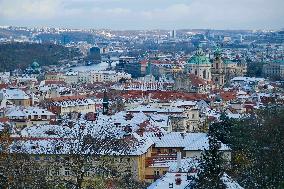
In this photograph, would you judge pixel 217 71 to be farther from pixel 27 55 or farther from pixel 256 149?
pixel 256 149

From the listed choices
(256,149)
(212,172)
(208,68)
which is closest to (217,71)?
(208,68)

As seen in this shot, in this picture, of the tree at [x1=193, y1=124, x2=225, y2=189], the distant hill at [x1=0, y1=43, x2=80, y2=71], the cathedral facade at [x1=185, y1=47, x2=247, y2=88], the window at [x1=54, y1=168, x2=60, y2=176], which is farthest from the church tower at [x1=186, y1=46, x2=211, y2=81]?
the tree at [x1=193, y1=124, x2=225, y2=189]

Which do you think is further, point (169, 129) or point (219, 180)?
point (169, 129)

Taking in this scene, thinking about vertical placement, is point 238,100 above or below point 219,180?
below

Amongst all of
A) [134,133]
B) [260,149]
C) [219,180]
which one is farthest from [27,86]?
[219,180]

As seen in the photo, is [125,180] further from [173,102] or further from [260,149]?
[173,102]

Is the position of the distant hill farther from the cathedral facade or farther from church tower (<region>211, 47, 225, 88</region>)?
church tower (<region>211, 47, 225, 88</region>)

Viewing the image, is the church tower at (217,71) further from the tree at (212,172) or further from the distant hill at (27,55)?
the tree at (212,172)

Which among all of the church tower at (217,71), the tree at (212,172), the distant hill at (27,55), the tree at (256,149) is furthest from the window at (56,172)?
the distant hill at (27,55)
